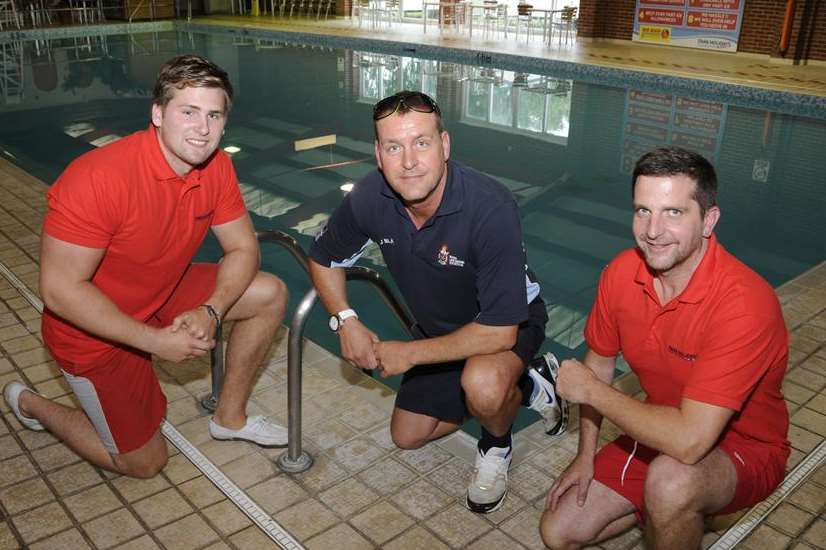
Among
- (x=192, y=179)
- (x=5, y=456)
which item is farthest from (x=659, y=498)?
(x=5, y=456)

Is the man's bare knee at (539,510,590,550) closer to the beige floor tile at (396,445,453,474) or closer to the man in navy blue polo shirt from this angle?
the man in navy blue polo shirt

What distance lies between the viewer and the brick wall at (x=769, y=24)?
1238 centimetres

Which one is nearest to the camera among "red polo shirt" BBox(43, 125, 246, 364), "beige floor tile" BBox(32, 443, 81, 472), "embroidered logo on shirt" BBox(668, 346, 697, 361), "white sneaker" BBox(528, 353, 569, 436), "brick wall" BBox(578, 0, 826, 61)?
"embroidered logo on shirt" BBox(668, 346, 697, 361)

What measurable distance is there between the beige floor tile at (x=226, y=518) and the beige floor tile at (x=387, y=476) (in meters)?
0.40

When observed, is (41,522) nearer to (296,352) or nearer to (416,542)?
(296,352)

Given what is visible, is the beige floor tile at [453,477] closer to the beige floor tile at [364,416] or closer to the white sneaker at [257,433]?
the beige floor tile at [364,416]

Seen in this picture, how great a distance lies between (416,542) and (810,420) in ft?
5.24

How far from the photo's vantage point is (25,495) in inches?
89.3

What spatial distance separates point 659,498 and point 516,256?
76cm

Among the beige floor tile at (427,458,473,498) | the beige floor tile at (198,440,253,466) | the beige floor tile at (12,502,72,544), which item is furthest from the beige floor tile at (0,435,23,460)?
the beige floor tile at (427,458,473,498)

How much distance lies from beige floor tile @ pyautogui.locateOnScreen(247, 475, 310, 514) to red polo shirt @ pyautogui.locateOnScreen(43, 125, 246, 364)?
2.11 feet

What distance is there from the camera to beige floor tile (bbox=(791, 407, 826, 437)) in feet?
8.77

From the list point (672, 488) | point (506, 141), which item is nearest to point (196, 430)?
point (672, 488)

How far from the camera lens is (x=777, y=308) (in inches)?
69.4
